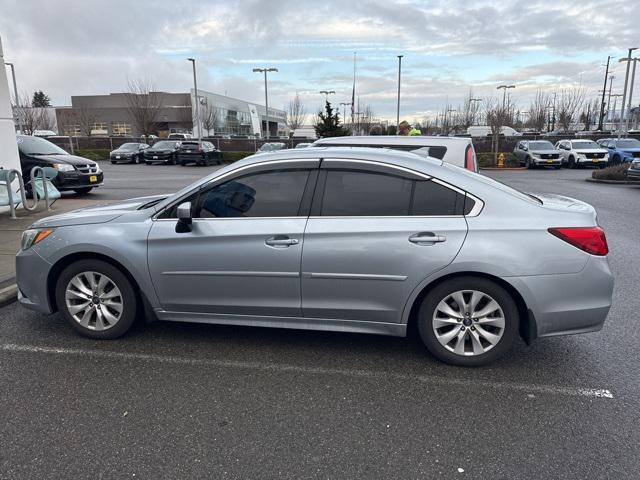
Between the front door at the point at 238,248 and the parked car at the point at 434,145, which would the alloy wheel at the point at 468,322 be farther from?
the parked car at the point at 434,145

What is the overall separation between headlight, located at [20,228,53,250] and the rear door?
2.34 meters

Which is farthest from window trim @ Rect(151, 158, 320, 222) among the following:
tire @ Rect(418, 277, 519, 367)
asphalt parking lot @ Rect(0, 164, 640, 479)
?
tire @ Rect(418, 277, 519, 367)

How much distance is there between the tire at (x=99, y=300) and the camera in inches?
162

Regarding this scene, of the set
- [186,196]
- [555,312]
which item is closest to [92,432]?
[186,196]

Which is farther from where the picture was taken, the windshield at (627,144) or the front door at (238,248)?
the windshield at (627,144)

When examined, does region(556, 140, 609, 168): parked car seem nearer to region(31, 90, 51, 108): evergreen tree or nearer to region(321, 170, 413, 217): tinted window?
region(321, 170, 413, 217): tinted window

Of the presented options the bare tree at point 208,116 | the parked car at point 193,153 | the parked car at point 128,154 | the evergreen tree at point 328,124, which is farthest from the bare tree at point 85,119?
the evergreen tree at point 328,124

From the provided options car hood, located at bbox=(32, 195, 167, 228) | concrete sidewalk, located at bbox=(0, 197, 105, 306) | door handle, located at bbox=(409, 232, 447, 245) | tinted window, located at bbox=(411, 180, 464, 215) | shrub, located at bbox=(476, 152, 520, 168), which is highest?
tinted window, located at bbox=(411, 180, 464, 215)

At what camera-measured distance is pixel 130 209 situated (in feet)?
14.4

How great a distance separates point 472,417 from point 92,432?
2.37 m

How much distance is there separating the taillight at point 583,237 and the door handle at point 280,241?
1919 millimetres

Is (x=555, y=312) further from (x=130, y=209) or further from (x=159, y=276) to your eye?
(x=130, y=209)

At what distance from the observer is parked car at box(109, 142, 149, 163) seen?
32.0 meters

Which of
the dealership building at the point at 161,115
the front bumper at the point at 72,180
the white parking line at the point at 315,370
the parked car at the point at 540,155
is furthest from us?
the dealership building at the point at 161,115
